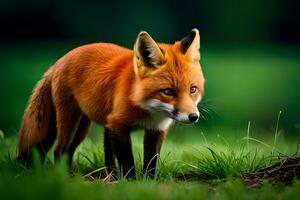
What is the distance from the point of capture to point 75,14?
74.2 feet

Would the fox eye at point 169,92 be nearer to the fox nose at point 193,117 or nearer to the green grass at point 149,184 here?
the fox nose at point 193,117

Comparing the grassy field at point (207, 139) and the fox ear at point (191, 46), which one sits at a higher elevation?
the fox ear at point (191, 46)

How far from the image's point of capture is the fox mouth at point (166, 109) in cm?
513

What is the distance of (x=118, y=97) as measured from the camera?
5602mm

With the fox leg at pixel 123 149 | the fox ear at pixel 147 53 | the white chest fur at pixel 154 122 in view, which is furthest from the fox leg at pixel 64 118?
the fox ear at pixel 147 53

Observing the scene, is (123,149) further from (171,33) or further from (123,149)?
(171,33)

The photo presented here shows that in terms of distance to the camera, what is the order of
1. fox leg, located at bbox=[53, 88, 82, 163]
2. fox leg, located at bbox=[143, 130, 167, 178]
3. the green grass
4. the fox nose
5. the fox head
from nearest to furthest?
the green grass, the fox nose, the fox head, fox leg, located at bbox=[143, 130, 167, 178], fox leg, located at bbox=[53, 88, 82, 163]

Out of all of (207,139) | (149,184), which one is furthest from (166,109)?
(207,139)

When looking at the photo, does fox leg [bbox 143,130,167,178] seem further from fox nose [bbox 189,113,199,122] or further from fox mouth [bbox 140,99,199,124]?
fox nose [bbox 189,113,199,122]

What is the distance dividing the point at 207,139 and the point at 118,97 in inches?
136

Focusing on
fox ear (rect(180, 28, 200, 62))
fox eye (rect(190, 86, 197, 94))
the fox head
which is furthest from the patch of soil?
fox ear (rect(180, 28, 200, 62))

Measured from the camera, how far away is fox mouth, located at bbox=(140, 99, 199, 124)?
5.13m

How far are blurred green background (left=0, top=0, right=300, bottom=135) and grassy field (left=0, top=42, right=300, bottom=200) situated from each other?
58 millimetres

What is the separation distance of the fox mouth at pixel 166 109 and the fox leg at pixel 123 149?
A: 0.28m
